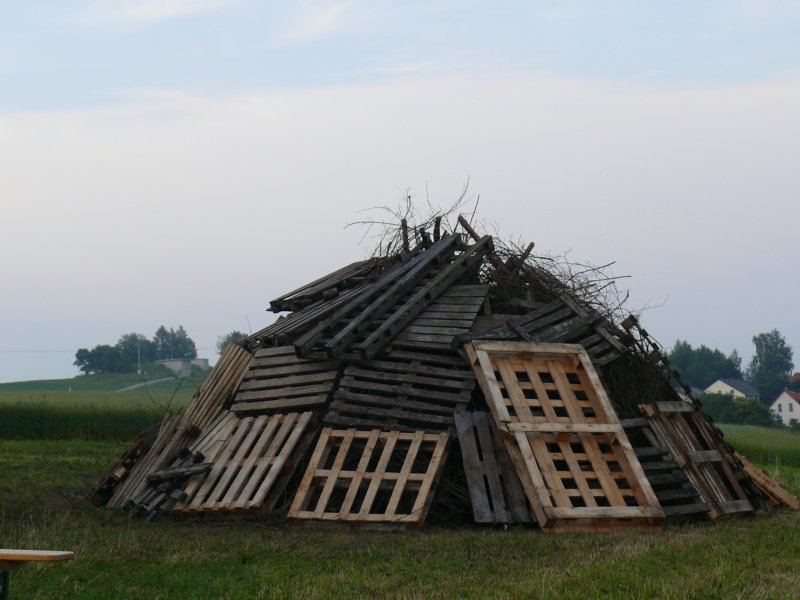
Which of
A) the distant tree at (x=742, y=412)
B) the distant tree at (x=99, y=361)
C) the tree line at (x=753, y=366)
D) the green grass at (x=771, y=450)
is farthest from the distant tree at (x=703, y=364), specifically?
the green grass at (x=771, y=450)

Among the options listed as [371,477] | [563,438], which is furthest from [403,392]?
[563,438]

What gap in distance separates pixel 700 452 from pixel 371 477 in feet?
13.2

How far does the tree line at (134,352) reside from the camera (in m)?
98.3

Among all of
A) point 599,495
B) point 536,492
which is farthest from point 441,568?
point 599,495

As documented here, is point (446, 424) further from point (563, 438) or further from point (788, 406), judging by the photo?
point (788, 406)

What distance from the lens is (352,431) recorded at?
12.4 m

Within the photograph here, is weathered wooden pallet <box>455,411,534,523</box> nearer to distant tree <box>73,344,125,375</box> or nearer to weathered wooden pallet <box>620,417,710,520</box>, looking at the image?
weathered wooden pallet <box>620,417,710,520</box>

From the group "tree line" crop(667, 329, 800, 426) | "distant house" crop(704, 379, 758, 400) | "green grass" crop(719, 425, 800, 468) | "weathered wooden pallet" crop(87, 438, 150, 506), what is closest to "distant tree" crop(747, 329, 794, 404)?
"tree line" crop(667, 329, 800, 426)

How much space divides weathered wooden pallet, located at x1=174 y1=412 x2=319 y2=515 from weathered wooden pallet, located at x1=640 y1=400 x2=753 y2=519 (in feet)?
13.8

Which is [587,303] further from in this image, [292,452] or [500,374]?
[292,452]

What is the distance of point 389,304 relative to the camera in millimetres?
13820

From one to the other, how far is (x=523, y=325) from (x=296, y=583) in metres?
6.34

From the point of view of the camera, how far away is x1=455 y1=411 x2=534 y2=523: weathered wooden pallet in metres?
11.1

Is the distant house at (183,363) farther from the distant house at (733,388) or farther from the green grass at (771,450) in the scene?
the green grass at (771,450)
